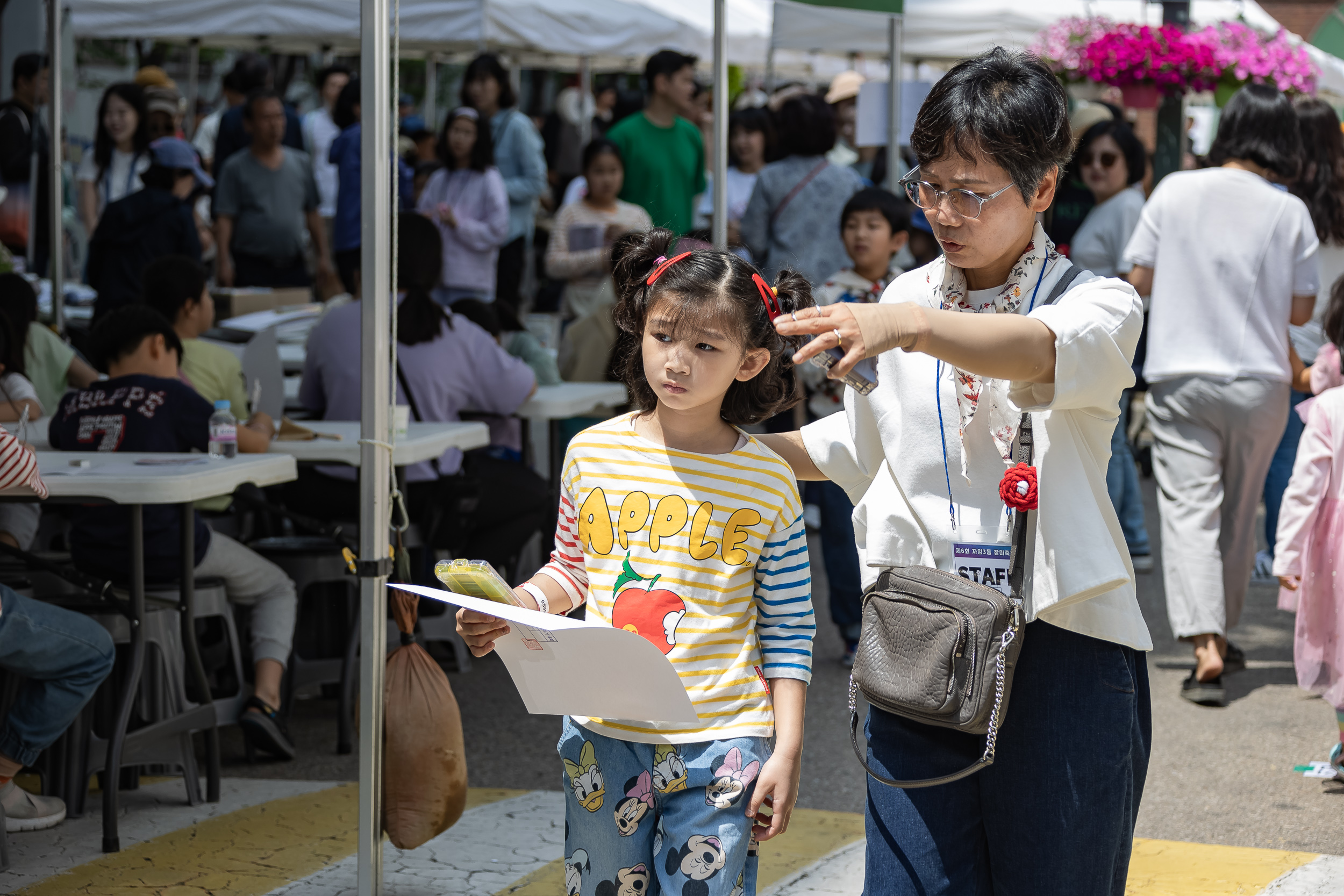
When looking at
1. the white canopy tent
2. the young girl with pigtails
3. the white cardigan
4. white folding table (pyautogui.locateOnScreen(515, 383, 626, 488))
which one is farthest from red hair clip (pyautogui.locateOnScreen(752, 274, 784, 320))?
the white canopy tent

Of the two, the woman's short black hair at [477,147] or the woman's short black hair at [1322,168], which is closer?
the woman's short black hair at [1322,168]

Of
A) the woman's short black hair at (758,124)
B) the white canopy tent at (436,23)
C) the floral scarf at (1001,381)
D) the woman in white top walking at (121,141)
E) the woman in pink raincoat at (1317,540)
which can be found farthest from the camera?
the white canopy tent at (436,23)

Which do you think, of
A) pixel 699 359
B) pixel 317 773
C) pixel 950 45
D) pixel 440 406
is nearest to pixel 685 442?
pixel 699 359

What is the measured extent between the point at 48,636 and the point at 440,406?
2340 millimetres

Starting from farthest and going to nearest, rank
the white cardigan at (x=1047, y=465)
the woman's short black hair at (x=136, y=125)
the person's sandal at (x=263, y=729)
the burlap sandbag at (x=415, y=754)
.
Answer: the woman's short black hair at (x=136, y=125)
the person's sandal at (x=263, y=729)
the burlap sandbag at (x=415, y=754)
the white cardigan at (x=1047, y=465)

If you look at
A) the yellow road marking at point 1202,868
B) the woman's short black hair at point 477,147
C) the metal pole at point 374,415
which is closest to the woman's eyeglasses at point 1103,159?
the woman's short black hair at point 477,147

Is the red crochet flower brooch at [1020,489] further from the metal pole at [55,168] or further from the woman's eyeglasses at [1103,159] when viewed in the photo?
the metal pole at [55,168]

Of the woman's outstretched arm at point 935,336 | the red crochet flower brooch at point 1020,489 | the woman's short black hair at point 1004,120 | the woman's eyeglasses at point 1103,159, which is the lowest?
the red crochet flower brooch at point 1020,489

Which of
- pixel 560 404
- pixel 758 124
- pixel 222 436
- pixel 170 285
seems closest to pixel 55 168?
pixel 170 285

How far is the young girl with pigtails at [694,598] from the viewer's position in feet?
7.68

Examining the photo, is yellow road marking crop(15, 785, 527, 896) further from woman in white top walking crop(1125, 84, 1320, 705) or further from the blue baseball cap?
the blue baseball cap

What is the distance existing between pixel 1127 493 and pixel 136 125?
284 inches

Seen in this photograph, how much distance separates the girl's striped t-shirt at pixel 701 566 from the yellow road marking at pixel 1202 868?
62.3 inches

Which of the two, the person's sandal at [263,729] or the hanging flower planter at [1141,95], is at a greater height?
the hanging flower planter at [1141,95]
